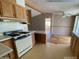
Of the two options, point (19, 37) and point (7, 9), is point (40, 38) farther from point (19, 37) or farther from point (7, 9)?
point (7, 9)

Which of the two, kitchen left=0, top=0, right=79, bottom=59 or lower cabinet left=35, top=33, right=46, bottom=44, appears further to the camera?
lower cabinet left=35, top=33, right=46, bottom=44

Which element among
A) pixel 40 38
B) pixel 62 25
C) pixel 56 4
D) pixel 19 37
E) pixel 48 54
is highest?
pixel 56 4

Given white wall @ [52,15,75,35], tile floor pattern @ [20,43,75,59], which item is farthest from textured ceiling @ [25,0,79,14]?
white wall @ [52,15,75,35]

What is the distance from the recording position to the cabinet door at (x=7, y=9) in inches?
94.0

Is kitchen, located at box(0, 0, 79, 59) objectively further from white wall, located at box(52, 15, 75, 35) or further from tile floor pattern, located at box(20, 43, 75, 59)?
white wall, located at box(52, 15, 75, 35)

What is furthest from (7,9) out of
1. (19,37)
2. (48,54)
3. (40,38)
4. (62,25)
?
(62,25)

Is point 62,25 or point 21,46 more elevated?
point 62,25

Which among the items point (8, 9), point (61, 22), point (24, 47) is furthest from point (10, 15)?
point (61, 22)

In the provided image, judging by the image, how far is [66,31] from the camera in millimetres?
8602

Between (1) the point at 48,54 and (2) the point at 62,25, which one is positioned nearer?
(1) the point at 48,54

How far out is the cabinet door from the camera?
2.39m

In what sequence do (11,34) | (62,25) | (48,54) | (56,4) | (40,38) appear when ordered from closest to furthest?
(11,34), (48,54), (56,4), (40,38), (62,25)

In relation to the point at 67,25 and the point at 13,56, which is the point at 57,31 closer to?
the point at 67,25

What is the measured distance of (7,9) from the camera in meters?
2.56
